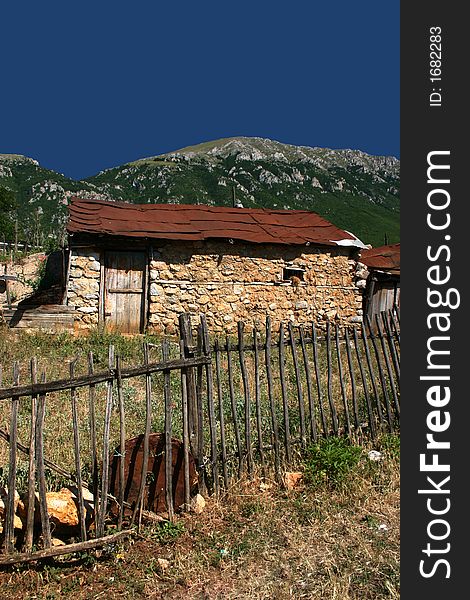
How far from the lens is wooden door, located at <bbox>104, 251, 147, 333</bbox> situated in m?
12.0

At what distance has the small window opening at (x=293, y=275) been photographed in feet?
43.5

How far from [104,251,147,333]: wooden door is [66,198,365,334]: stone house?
3cm

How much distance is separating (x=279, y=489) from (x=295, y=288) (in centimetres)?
919

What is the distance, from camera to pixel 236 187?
76.6 m

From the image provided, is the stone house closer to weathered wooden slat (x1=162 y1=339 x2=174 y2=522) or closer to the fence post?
the fence post

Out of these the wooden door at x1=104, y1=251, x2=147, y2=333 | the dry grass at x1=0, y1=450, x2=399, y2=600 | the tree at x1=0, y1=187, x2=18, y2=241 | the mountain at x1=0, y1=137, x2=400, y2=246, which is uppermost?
the mountain at x1=0, y1=137, x2=400, y2=246

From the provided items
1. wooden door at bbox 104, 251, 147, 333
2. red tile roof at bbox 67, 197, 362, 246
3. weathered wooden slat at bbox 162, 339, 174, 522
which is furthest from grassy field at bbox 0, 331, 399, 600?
red tile roof at bbox 67, 197, 362, 246

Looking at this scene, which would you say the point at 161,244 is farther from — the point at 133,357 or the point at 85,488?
the point at 85,488

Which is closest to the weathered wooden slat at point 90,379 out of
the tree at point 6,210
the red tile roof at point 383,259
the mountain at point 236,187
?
the red tile roof at point 383,259

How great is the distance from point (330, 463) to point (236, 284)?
857 cm

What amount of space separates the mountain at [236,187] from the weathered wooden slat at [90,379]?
51.0m

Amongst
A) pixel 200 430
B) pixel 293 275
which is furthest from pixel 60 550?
pixel 293 275

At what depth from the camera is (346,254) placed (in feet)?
44.8

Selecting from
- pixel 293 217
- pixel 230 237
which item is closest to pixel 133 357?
pixel 230 237
